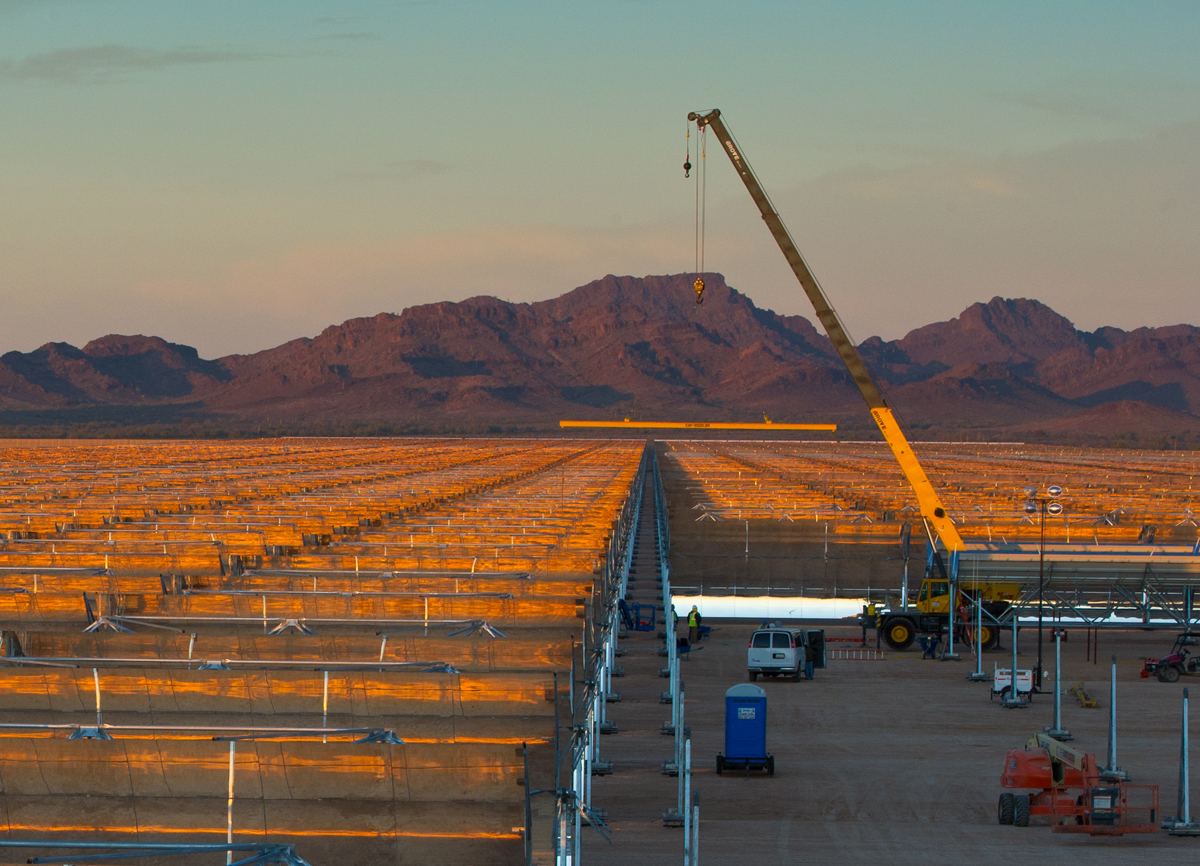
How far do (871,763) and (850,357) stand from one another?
23.2m

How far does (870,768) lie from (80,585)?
15.8m

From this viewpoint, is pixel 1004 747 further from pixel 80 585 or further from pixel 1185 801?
pixel 80 585

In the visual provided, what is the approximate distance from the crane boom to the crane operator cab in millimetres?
10609

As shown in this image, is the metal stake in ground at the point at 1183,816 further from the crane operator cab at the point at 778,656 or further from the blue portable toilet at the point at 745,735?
the crane operator cab at the point at 778,656

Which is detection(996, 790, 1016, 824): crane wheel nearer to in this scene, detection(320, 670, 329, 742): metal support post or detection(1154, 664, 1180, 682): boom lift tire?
detection(320, 670, 329, 742): metal support post

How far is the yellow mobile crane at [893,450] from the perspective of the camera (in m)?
36.4

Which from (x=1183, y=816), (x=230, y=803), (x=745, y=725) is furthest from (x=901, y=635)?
(x=230, y=803)

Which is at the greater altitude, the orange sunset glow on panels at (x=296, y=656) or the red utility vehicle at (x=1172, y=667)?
the orange sunset glow on panels at (x=296, y=656)

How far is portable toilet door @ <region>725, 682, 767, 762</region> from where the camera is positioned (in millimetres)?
21875

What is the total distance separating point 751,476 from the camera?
97938mm

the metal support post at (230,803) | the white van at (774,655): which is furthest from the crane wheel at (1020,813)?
the white van at (774,655)

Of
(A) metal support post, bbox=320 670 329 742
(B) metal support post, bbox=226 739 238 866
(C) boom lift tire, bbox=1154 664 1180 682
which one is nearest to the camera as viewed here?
(B) metal support post, bbox=226 739 238 866

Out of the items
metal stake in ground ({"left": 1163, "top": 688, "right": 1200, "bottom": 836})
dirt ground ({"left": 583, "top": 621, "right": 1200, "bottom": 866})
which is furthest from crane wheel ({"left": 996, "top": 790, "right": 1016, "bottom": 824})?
metal stake in ground ({"left": 1163, "top": 688, "right": 1200, "bottom": 836})

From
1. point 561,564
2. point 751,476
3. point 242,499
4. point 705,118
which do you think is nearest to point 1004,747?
point 561,564
